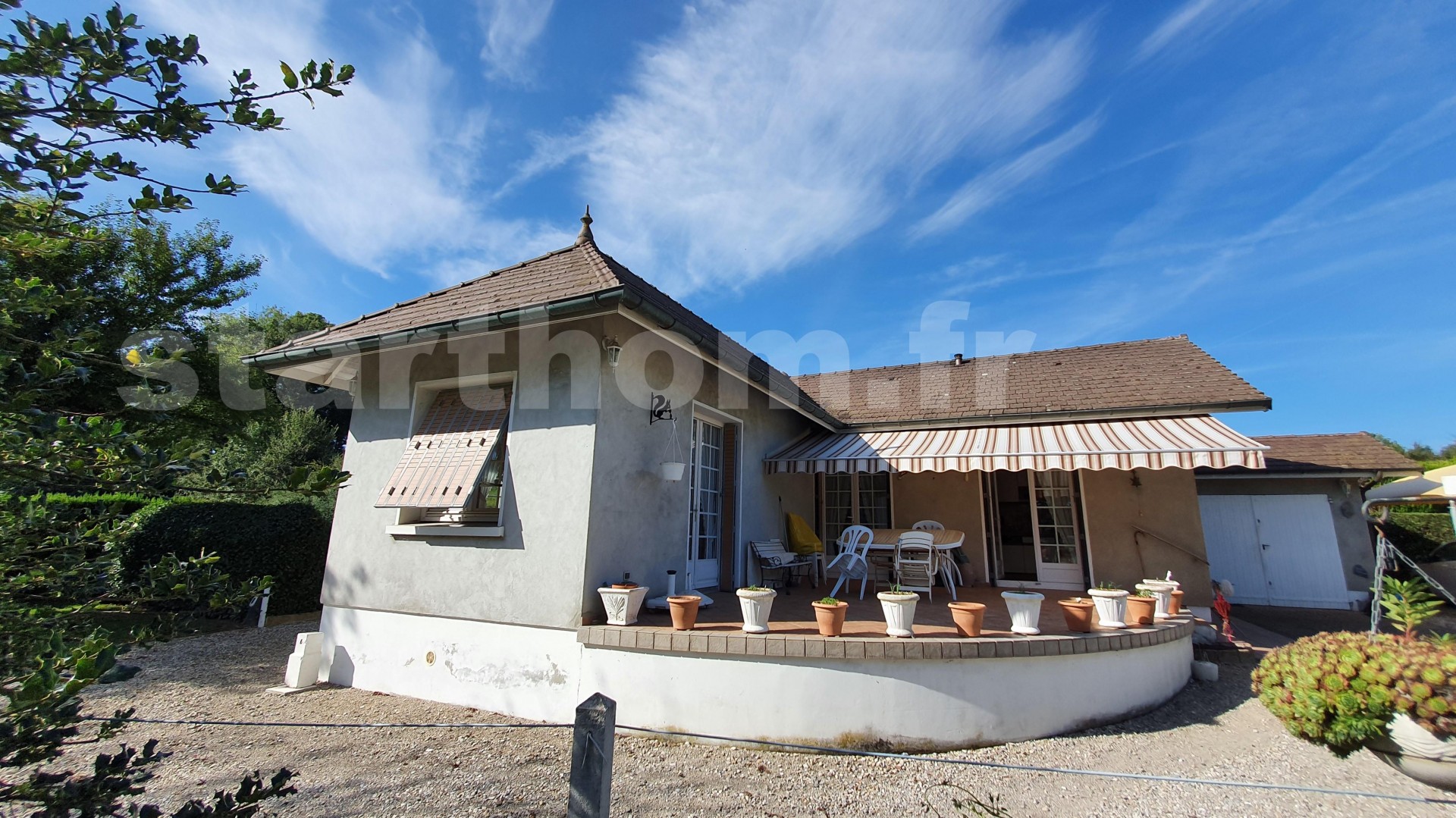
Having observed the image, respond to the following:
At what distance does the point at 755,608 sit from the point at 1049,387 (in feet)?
41.6

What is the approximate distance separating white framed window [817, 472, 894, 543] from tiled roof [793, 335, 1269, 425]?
179cm

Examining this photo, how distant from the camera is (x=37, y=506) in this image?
281 centimetres

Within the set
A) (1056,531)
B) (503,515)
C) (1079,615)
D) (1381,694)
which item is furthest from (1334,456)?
(503,515)

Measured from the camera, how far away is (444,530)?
900 cm

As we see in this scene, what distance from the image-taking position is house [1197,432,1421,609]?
707 inches

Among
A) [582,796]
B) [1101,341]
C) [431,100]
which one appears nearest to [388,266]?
[431,100]

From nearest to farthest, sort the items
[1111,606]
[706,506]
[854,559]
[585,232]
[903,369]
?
[1111,606] → [854,559] → [585,232] → [706,506] → [903,369]

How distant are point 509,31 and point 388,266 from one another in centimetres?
726

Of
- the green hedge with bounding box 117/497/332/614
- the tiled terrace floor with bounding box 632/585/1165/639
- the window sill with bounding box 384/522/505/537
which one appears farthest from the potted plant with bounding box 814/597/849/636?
the green hedge with bounding box 117/497/332/614

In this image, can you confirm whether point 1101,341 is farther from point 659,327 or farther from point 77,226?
point 77,226

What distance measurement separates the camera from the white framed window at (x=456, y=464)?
889 cm

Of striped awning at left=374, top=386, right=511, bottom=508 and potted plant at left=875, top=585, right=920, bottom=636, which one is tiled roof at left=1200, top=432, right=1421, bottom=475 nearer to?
potted plant at left=875, top=585, right=920, bottom=636

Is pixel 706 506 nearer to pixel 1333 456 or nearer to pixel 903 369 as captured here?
pixel 903 369

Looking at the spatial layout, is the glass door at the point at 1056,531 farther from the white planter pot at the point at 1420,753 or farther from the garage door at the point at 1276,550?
the white planter pot at the point at 1420,753
